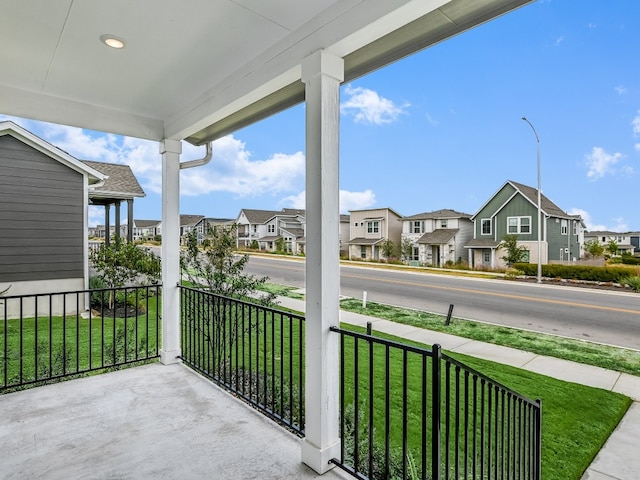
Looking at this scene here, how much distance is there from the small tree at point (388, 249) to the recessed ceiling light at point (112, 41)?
61.0ft

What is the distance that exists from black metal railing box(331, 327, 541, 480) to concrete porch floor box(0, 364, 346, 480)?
0.44 metres

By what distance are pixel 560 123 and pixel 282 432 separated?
999 centimetres

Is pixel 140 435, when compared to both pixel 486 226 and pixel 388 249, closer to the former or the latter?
pixel 486 226

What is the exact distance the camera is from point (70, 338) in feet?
16.1

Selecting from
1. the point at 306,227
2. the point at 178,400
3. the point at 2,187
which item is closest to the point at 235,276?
the point at 178,400

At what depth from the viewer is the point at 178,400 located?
2629 millimetres

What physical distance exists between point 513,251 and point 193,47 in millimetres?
15810

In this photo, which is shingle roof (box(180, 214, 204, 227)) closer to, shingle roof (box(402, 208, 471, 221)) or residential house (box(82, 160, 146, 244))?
residential house (box(82, 160, 146, 244))

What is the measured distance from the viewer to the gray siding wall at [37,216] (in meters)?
5.93

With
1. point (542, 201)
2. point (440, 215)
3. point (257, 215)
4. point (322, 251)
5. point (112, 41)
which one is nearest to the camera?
point (322, 251)

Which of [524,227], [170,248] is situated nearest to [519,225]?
[524,227]

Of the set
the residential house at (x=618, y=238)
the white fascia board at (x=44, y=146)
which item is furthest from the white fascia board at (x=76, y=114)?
the residential house at (x=618, y=238)

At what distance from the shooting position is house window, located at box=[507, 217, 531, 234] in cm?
1558

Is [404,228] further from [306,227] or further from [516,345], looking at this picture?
[306,227]
